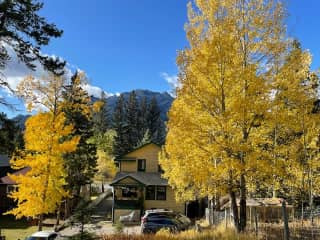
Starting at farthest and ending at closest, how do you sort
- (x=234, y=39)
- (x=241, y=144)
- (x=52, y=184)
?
(x=52, y=184), (x=234, y=39), (x=241, y=144)

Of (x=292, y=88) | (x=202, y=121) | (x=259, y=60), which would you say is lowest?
(x=202, y=121)

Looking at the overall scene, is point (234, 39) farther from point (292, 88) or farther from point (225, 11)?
point (292, 88)

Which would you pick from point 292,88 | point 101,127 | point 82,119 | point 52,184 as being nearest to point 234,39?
point 292,88

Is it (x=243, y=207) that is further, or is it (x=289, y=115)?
(x=243, y=207)

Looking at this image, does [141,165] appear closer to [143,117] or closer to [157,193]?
[157,193]

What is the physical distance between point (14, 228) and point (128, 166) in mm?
12468

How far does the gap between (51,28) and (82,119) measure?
61.2 ft

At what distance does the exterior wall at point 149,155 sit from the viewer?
3581 centimetres

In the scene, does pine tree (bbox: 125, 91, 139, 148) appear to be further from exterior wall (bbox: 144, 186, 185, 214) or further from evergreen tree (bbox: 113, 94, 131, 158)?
exterior wall (bbox: 144, 186, 185, 214)

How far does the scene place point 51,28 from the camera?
540 inches

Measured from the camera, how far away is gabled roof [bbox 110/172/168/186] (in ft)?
106

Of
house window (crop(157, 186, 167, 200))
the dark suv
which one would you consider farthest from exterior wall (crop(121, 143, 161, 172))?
the dark suv

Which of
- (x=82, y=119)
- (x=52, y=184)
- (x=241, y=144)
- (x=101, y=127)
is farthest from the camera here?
(x=101, y=127)

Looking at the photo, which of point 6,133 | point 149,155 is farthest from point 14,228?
point 6,133
